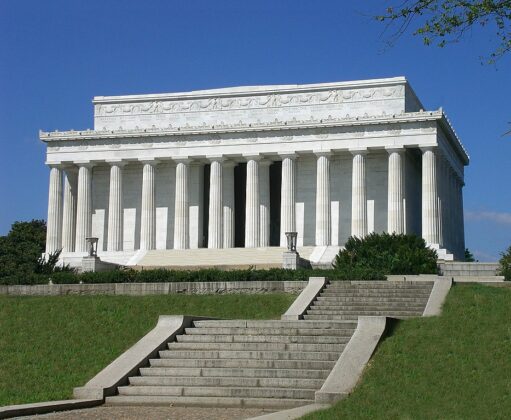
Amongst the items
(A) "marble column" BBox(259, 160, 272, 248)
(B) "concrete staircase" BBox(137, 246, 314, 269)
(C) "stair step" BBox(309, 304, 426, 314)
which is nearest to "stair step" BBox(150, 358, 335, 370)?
(C) "stair step" BBox(309, 304, 426, 314)

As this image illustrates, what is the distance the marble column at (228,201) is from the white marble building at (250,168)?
0.34 feet

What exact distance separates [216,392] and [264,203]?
179 ft

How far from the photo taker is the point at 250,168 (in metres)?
77.8

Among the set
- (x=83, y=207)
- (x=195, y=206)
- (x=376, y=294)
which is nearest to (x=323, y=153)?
(x=195, y=206)

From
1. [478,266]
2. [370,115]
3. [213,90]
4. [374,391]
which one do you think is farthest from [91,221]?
[374,391]

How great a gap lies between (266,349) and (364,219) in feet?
157

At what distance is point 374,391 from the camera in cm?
2238

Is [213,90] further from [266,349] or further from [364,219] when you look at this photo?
[266,349]

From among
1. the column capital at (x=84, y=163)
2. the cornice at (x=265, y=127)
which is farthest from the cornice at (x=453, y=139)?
the column capital at (x=84, y=163)

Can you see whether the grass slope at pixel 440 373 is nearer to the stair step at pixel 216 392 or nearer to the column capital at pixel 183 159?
the stair step at pixel 216 392

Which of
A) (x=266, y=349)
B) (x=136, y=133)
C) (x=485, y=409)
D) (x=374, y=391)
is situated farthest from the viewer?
(x=136, y=133)

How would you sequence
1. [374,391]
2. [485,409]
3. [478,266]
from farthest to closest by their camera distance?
[478,266]
[374,391]
[485,409]

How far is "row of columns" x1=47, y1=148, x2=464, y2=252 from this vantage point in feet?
243

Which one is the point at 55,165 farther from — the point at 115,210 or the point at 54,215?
the point at 115,210
